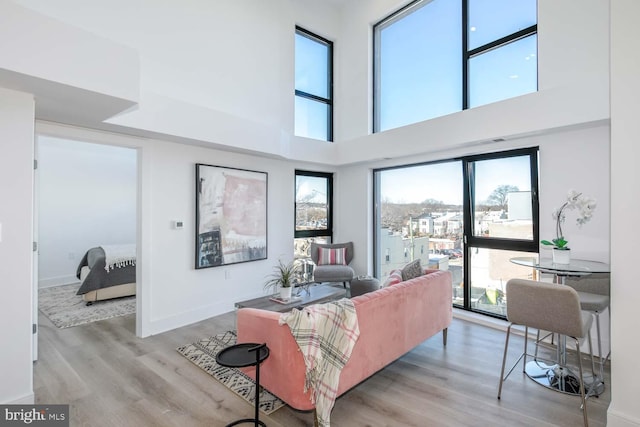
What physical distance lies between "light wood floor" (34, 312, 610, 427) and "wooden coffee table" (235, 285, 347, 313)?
845mm

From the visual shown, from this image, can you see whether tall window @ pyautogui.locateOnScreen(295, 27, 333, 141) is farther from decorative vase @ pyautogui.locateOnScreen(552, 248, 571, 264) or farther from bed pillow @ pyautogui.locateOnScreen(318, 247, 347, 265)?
decorative vase @ pyautogui.locateOnScreen(552, 248, 571, 264)

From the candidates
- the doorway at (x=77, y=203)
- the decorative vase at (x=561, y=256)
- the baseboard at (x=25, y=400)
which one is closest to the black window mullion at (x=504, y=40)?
the decorative vase at (x=561, y=256)

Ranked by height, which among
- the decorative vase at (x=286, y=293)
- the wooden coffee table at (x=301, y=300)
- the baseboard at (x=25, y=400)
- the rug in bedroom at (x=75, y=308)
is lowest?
the rug in bedroom at (x=75, y=308)

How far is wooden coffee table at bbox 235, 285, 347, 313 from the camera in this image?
3.43 metres

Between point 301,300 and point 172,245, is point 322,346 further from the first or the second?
point 172,245

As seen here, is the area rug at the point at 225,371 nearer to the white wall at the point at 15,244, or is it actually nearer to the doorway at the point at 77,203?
the white wall at the point at 15,244

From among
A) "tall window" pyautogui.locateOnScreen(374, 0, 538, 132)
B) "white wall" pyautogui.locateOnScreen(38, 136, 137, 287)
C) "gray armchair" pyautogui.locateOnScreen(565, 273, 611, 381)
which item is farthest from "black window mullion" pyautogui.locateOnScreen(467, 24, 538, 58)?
"white wall" pyautogui.locateOnScreen(38, 136, 137, 287)

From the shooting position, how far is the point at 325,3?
584 cm

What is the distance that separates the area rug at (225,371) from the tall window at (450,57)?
4.29m

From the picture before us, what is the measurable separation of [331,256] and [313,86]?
10.7 feet

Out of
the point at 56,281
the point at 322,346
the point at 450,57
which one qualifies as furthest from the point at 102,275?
the point at 450,57

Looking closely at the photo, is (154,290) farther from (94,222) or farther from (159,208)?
(94,222)

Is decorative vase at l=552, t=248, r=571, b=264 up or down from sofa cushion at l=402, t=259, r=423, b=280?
up

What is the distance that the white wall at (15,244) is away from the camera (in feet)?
7.34
